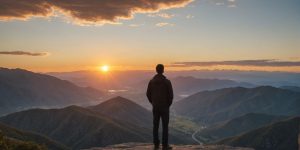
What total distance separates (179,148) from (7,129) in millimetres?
154377

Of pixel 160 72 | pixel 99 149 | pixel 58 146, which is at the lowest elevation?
pixel 58 146

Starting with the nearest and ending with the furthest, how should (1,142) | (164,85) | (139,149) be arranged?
(1,142), (164,85), (139,149)

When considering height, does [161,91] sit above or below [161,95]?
above

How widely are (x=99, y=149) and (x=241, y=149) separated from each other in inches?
341

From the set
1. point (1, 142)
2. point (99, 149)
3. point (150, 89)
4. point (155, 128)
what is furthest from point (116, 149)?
point (1, 142)

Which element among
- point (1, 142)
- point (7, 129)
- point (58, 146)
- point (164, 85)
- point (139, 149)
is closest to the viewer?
→ point (1, 142)

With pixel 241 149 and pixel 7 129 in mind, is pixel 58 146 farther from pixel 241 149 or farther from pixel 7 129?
pixel 241 149


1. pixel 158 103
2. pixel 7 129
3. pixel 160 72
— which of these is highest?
pixel 160 72

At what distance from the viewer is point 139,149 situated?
2200cm

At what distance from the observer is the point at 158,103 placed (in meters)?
20.5

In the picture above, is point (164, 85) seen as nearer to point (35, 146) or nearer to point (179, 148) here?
point (179, 148)

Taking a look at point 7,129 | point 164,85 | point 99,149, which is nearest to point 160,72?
point 164,85

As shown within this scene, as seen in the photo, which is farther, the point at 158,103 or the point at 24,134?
the point at 24,134

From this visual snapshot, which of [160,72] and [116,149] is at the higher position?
[160,72]
